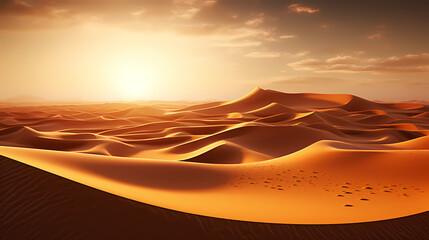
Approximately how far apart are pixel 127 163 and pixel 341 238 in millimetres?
3679

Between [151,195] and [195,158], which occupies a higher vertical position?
[151,195]

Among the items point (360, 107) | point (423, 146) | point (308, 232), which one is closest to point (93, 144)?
point (308, 232)

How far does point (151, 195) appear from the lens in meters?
3.42

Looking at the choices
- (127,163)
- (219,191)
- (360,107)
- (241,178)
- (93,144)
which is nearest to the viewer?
(219,191)

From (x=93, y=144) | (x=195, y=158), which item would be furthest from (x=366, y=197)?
(x=93, y=144)

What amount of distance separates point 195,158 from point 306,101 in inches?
1146

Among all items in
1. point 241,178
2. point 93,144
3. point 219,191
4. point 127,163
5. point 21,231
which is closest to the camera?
point 21,231

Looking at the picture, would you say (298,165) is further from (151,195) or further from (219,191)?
(151,195)

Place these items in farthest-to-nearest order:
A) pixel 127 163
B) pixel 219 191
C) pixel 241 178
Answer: pixel 127 163 < pixel 241 178 < pixel 219 191

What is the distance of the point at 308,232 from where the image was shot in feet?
8.93

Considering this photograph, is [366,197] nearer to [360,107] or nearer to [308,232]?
[308,232]

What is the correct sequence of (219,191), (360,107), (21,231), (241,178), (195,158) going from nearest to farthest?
(21,231) < (219,191) < (241,178) < (195,158) < (360,107)

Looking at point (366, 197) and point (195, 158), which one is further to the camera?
point (195, 158)

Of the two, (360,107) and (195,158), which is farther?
(360,107)
